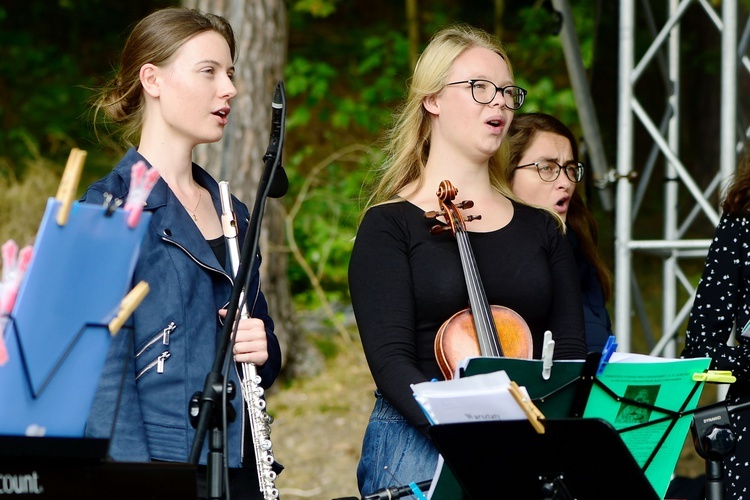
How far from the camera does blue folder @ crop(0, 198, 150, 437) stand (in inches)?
62.7

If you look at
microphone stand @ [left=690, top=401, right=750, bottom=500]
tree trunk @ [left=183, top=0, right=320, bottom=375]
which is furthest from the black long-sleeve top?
tree trunk @ [left=183, top=0, right=320, bottom=375]

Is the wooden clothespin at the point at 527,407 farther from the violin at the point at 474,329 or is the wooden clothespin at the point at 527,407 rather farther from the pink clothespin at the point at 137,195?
the pink clothespin at the point at 137,195

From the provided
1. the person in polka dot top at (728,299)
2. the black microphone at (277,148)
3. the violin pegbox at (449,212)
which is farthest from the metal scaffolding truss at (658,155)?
the black microphone at (277,148)

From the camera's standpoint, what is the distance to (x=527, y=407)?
6.31 feet

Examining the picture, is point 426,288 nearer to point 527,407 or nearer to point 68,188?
point 527,407

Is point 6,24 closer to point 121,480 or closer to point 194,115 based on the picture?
point 194,115

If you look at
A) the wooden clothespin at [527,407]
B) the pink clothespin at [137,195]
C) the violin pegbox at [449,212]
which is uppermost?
the violin pegbox at [449,212]

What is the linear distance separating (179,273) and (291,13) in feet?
28.2

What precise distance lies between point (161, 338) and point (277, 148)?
52 cm

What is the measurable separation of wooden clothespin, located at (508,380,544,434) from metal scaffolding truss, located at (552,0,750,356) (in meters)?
2.68

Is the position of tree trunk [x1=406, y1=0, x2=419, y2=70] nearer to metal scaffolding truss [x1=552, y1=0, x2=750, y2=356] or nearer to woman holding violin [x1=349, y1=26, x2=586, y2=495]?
metal scaffolding truss [x1=552, y1=0, x2=750, y2=356]

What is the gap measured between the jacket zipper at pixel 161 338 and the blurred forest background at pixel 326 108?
3.30m

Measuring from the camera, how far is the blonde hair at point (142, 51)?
2.58 m

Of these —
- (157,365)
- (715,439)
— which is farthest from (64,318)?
(715,439)
